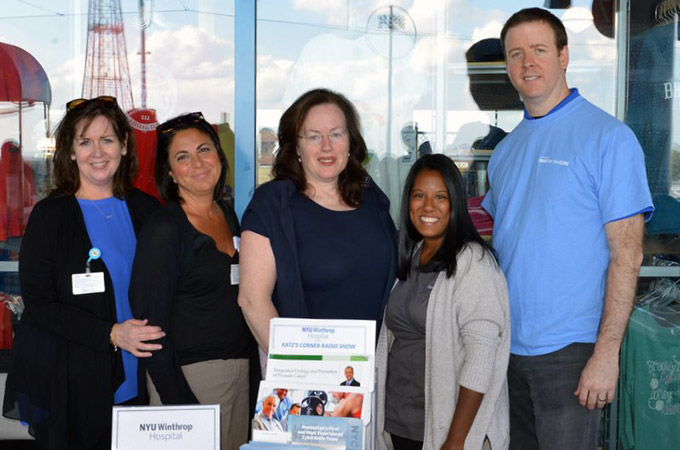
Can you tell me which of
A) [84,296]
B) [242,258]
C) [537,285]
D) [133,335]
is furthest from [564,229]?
[84,296]

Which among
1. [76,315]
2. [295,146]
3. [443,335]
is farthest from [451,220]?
[76,315]

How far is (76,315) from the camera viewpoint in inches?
96.7

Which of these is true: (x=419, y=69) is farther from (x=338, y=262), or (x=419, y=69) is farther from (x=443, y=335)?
(x=443, y=335)

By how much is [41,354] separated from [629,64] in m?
3.25

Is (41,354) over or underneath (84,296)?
underneath

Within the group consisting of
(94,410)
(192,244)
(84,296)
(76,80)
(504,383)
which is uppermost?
(76,80)

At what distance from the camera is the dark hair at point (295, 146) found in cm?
253

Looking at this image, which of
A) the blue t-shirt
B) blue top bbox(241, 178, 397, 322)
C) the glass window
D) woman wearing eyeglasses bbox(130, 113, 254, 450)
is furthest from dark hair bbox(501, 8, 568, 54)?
the glass window

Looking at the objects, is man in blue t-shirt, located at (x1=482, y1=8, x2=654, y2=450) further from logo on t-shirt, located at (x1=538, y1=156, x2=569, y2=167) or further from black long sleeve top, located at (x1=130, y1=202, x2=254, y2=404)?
black long sleeve top, located at (x1=130, y1=202, x2=254, y2=404)

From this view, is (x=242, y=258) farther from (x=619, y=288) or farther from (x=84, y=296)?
(x=619, y=288)

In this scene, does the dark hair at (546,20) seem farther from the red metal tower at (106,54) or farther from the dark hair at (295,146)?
the red metal tower at (106,54)

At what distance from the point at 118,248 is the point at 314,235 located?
29.0 inches

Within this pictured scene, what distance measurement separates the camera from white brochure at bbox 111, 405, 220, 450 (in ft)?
6.04

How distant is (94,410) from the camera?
2.51 m
